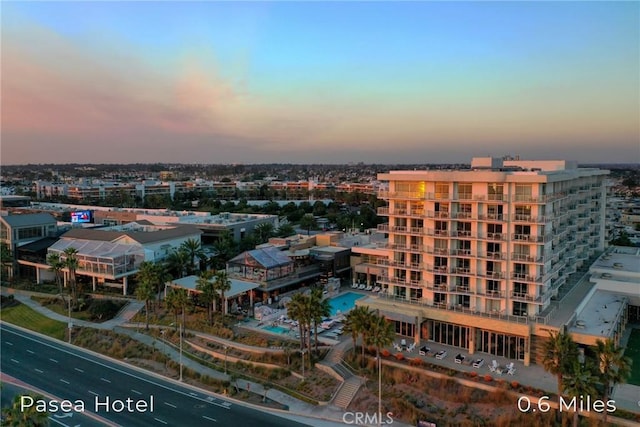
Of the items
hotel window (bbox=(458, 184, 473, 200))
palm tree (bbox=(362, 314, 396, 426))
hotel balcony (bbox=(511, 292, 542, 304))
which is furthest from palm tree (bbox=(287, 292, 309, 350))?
hotel balcony (bbox=(511, 292, 542, 304))

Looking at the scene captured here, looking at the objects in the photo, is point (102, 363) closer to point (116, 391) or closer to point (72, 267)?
point (116, 391)

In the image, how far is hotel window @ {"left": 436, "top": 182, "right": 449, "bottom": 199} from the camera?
49.7m

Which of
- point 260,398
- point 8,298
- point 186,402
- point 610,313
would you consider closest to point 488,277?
point 610,313

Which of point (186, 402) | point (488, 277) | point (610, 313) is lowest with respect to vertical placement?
point (186, 402)

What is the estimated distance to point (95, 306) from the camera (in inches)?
2527

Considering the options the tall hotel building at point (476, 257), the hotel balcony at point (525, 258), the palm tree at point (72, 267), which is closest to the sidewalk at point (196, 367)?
the palm tree at point (72, 267)

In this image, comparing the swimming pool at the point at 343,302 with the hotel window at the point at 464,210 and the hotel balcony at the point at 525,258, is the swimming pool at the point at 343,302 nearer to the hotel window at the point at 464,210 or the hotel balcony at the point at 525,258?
the hotel window at the point at 464,210

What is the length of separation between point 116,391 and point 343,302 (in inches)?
1142

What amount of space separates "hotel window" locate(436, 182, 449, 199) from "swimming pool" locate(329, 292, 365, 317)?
19089 millimetres

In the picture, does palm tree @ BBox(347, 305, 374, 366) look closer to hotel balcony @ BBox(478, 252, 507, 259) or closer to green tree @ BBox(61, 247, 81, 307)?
hotel balcony @ BBox(478, 252, 507, 259)

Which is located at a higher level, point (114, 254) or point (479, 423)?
point (114, 254)

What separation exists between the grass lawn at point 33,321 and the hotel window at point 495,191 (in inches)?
1993

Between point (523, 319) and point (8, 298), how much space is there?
68.4 metres

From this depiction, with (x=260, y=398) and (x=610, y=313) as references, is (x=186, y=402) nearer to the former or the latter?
(x=260, y=398)
